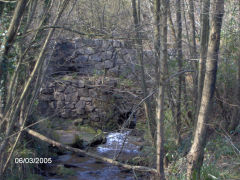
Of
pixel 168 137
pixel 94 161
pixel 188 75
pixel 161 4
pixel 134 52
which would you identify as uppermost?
pixel 161 4

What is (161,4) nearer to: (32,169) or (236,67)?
(236,67)

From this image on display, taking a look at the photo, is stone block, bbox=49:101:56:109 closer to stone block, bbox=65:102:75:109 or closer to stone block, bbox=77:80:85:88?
stone block, bbox=65:102:75:109

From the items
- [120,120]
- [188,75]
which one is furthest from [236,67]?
[120,120]

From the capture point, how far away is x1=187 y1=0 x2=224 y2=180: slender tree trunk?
4.48 metres

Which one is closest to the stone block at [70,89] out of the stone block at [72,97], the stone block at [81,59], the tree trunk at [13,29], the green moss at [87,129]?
the stone block at [72,97]

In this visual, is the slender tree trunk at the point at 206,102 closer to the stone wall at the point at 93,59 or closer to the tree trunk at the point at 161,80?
the tree trunk at the point at 161,80

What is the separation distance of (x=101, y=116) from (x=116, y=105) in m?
0.87

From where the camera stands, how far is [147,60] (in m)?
7.63

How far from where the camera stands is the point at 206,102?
14.7 ft

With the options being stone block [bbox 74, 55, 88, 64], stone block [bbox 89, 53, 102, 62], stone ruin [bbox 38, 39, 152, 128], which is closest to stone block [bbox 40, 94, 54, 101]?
stone ruin [bbox 38, 39, 152, 128]

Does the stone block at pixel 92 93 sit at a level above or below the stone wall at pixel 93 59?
below

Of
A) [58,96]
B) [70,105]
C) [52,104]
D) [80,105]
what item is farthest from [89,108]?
[52,104]

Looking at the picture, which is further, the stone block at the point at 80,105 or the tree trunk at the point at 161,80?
the stone block at the point at 80,105

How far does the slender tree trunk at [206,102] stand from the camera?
4480 millimetres
